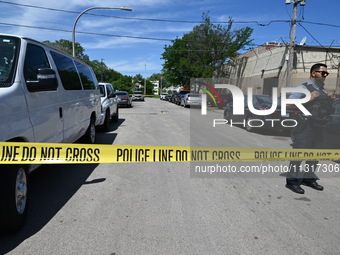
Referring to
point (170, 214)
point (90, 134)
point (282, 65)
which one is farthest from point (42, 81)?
point (282, 65)

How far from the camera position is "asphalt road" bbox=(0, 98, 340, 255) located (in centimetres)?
275

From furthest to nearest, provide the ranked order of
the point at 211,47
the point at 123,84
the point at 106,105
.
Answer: the point at 123,84
the point at 211,47
the point at 106,105

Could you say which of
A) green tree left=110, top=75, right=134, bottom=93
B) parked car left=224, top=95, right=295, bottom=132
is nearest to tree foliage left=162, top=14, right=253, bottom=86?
parked car left=224, top=95, right=295, bottom=132

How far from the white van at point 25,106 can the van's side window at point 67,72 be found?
0.08ft

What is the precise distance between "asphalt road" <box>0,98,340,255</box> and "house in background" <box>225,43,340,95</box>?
1815 centimetres

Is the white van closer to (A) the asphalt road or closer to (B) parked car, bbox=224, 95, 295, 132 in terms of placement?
(A) the asphalt road

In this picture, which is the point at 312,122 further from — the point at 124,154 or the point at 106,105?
the point at 106,105

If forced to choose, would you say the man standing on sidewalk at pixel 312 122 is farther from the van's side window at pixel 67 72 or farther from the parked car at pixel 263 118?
the parked car at pixel 263 118

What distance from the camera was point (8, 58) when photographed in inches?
124

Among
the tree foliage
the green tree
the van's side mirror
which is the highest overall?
the tree foliage

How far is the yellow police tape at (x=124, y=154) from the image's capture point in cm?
295

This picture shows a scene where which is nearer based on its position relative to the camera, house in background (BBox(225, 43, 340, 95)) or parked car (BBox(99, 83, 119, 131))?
parked car (BBox(99, 83, 119, 131))

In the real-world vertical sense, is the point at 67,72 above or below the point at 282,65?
below

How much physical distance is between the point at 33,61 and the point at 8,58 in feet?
1.41
